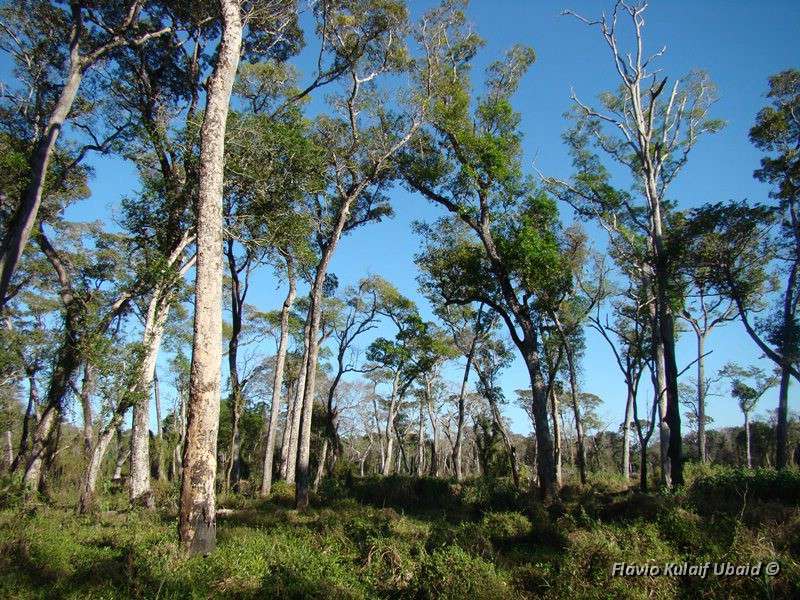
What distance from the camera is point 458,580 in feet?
17.9

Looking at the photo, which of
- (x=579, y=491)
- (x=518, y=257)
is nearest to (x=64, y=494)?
(x=518, y=257)

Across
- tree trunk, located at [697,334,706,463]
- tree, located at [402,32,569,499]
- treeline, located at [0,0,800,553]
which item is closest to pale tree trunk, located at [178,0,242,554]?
treeline, located at [0,0,800,553]

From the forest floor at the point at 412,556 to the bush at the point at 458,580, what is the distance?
16 millimetres

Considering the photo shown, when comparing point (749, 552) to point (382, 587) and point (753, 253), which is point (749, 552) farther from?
point (753, 253)

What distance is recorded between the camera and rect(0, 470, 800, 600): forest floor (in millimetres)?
5164

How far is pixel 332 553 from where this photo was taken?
712cm

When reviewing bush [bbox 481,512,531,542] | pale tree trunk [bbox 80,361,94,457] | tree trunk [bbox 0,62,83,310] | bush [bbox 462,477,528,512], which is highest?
tree trunk [bbox 0,62,83,310]

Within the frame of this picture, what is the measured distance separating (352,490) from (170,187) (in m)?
12.0

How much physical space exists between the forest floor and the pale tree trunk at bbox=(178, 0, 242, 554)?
528mm

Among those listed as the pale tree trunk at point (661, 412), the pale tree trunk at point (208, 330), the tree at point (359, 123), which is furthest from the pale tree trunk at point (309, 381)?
the pale tree trunk at point (661, 412)

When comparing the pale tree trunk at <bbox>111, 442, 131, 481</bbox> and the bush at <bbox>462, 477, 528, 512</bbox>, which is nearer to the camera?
the bush at <bbox>462, 477, 528, 512</bbox>

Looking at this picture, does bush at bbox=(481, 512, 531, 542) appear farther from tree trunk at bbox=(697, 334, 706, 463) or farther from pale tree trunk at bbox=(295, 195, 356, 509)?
tree trunk at bbox=(697, 334, 706, 463)

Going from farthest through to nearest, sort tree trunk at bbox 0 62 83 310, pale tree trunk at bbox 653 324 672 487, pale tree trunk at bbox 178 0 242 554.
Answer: pale tree trunk at bbox 653 324 672 487
tree trunk at bbox 0 62 83 310
pale tree trunk at bbox 178 0 242 554

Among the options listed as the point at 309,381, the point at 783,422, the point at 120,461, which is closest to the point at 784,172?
the point at 783,422
